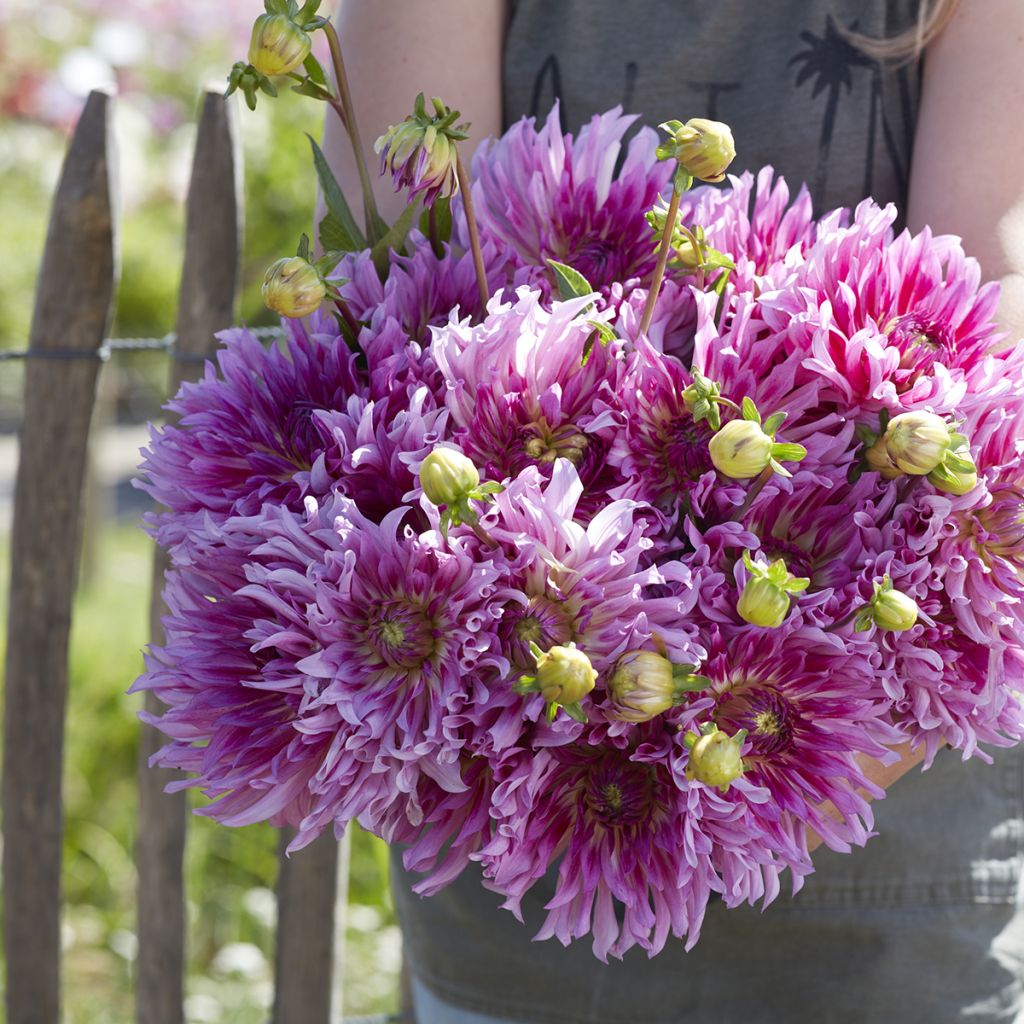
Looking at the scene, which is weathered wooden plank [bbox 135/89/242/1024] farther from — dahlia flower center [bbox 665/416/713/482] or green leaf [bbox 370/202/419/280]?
dahlia flower center [bbox 665/416/713/482]

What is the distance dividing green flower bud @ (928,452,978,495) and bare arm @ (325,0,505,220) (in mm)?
432

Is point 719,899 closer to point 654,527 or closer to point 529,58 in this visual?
point 654,527

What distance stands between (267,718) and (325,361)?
0.64 ft

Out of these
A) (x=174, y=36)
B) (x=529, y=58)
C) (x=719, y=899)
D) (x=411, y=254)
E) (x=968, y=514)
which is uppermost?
(x=174, y=36)

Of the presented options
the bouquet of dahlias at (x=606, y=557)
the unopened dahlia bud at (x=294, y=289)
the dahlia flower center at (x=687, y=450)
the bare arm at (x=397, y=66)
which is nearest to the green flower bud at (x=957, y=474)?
the bouquet of dahlias at (x=606, y=557)

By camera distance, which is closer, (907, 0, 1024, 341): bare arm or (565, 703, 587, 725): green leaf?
(565, 703, 587, 725): green leaf

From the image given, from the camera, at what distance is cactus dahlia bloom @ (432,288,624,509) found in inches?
23.7

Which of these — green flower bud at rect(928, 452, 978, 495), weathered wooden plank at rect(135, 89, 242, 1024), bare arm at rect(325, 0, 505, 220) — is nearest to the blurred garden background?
weathered wooden plank at rect(135, 89, 242, 1024)

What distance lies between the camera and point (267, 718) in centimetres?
61

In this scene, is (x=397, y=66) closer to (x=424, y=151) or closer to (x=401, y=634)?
(x=424, y=151)

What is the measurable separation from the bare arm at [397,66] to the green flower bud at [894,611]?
0.45 m

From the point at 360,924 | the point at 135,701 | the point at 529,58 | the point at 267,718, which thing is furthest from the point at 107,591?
the point at 267,718

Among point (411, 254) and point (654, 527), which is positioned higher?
point (411, 254)

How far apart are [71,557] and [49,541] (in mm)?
28
